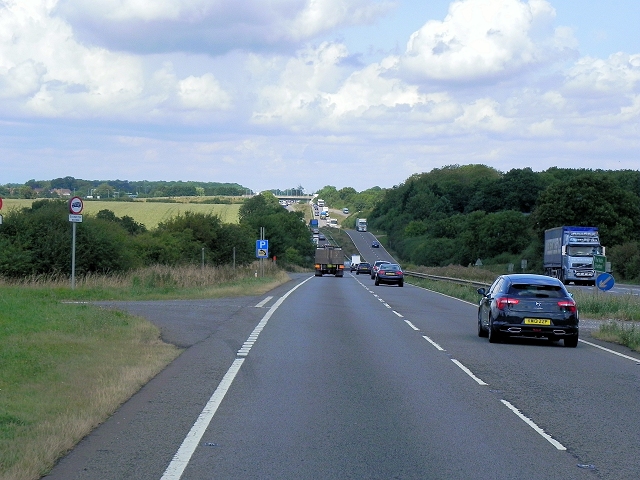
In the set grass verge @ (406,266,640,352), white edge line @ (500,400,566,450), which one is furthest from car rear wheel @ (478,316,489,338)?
white edge line @ (500,400,566,450)

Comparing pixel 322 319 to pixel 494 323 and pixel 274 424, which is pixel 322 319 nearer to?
pixel 494 323

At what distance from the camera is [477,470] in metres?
8.05

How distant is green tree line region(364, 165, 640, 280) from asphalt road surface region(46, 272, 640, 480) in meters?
61.0

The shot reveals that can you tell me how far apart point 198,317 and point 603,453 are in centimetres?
1762

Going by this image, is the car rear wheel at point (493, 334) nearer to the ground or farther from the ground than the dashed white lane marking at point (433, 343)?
farther from the ground

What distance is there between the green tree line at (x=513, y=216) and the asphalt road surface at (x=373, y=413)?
6102cm

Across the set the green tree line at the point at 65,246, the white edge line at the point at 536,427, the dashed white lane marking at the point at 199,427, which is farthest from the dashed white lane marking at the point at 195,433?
the green tree line at the point at 65,246

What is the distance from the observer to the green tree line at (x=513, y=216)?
304 feet

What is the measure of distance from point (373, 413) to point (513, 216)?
369 feet

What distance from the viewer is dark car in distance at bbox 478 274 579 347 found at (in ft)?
63.5

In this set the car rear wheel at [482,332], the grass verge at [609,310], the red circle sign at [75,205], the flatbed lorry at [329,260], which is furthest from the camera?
the flatbed lorry at [329,260]

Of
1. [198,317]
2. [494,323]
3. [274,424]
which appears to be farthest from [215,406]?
[198,317]

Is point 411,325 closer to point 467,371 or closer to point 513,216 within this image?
point 467,371

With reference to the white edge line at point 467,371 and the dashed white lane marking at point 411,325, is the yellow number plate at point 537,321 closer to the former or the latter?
the white edge line at point 467,371
